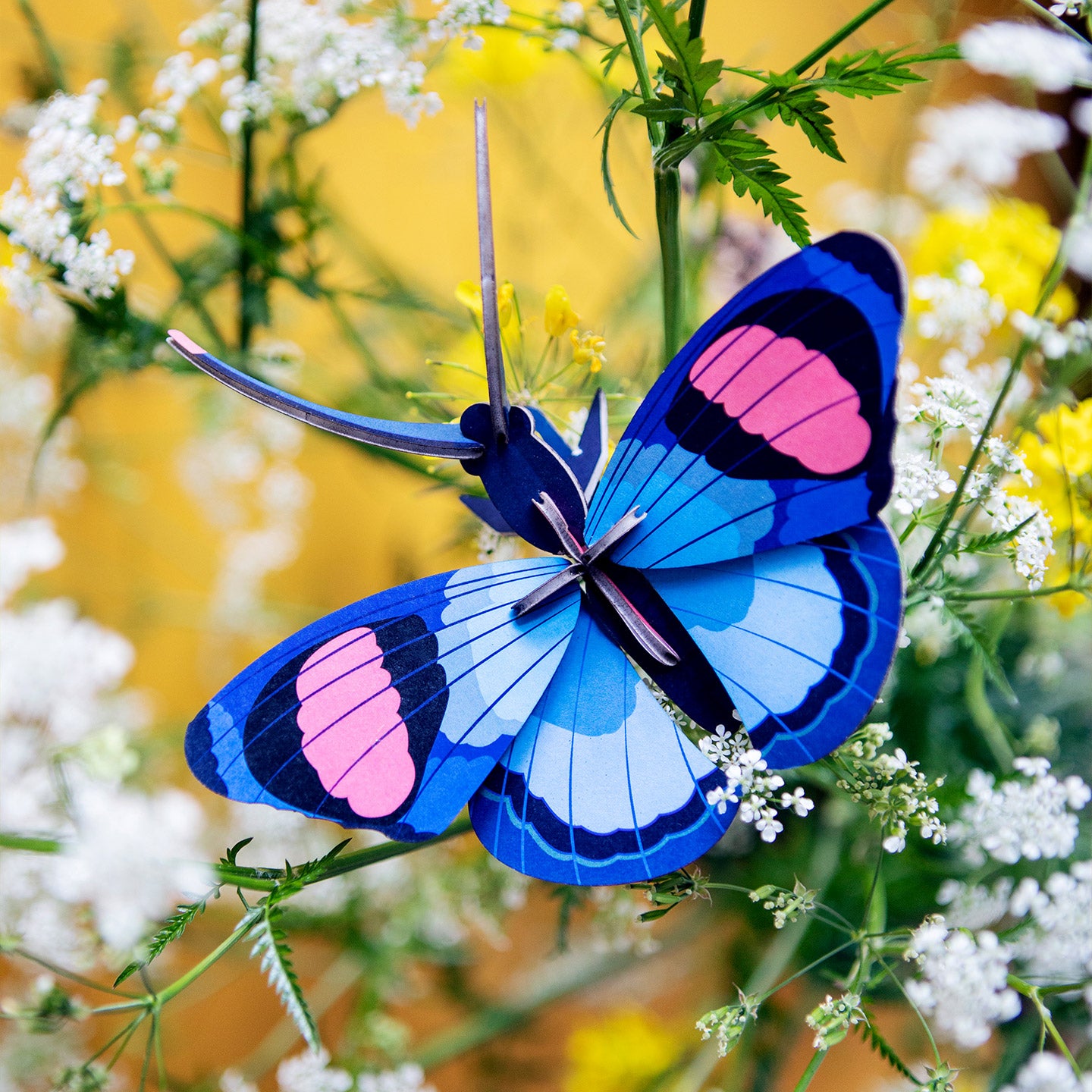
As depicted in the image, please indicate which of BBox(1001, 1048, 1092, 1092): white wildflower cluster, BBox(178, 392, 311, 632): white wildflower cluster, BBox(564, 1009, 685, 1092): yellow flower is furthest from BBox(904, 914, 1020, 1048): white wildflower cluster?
BBox(178, 392, 311, 632): white wildflower cluster

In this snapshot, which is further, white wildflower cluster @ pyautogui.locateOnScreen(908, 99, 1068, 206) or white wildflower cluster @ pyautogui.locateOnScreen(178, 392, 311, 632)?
white wildflower cluster @ pyautogui.locateOnScreen(178, 392, 311, 632)

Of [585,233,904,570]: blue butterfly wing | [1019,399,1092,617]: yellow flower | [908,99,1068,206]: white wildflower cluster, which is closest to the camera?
[585,233,904,570]: blue butterfly wing

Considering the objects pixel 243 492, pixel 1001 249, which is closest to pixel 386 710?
pixel 1001 249

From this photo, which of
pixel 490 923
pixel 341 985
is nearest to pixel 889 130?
pixel 490 923

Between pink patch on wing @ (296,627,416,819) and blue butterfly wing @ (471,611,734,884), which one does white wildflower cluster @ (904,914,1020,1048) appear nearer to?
blue butterfly wing @ (471,611,734,884)

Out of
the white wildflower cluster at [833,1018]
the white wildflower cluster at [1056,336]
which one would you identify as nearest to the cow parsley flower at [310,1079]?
the white wildflower cluster at [833,1018]

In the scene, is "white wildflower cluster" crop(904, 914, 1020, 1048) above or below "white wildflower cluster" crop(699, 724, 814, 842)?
below

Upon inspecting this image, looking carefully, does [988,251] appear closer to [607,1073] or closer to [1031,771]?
[1031,771]

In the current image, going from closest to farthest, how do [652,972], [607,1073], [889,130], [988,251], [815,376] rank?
1. [815,376]
2. [988,251]
3. [607,1073]
4. [652,972]
5. [889,130]
